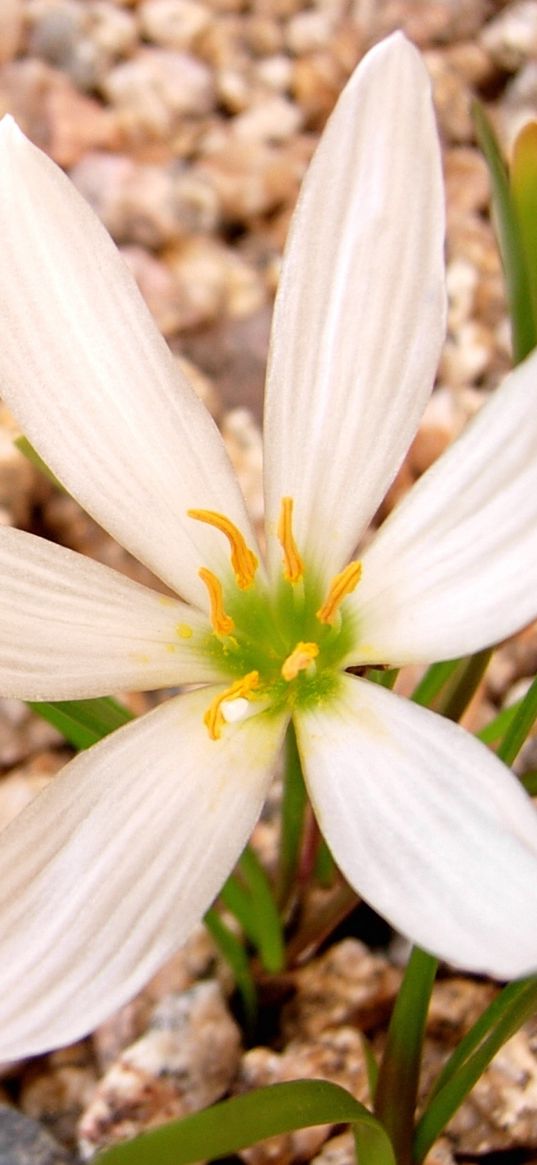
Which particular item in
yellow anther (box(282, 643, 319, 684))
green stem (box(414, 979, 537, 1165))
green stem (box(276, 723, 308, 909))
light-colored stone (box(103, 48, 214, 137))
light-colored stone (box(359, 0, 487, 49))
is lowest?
green stem (box(414, 979, 537, 1165))

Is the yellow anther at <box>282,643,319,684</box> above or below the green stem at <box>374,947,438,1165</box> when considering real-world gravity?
above

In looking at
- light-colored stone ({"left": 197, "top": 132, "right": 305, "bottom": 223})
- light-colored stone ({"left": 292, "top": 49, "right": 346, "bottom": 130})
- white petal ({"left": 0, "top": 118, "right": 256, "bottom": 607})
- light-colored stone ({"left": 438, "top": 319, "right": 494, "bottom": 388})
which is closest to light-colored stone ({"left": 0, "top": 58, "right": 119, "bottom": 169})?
light-colored stone ({"left": 197, "top": 132, "right": 305, "bottom": 223})

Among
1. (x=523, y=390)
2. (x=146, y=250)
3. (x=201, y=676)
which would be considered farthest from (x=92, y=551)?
(x=523, y=390)

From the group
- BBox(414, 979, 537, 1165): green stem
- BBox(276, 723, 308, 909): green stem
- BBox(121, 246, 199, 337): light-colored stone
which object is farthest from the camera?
BBox(121, 246, 199, 337): light-colored stone

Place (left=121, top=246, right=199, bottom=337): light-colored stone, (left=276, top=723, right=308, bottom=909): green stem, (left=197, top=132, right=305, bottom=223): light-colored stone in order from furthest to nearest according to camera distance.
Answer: (left=197, top=132, right=305, bottom=223): light-colored stone, (left=121, top=246, right=199, bottom=337): light-colored stone, (left=276, top=723, right=308, bottom=909): green stem

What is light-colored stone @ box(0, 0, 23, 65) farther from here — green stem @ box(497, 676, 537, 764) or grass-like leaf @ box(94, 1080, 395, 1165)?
grass-like leaf @ box(94, 1080, 395, 1165)

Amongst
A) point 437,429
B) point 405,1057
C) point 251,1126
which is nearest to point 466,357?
point 437,429
